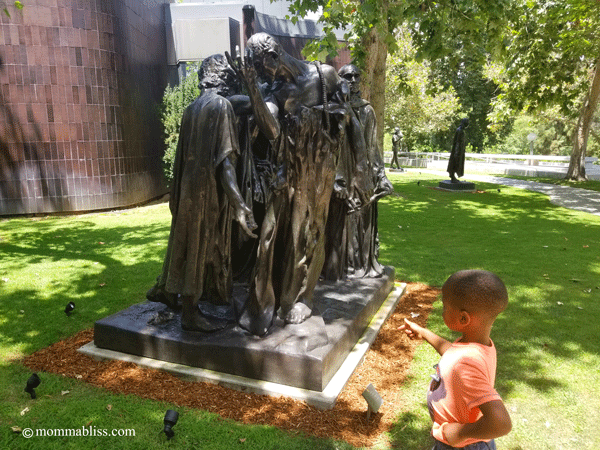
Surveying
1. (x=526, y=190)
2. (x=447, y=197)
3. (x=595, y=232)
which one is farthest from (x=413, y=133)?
(x=595, y=232)

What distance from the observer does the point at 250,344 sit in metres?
3.89

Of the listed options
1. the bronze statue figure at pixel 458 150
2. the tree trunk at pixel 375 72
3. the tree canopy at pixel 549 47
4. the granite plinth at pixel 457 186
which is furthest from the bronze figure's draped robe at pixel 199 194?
the bronze statue figure at pixel 458 150

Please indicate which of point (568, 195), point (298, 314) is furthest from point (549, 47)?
point (298, 314)

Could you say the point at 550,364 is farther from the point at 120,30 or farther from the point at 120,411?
the point at 120,30

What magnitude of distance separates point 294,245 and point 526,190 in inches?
724

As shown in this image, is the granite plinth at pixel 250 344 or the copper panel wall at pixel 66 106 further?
the copper panel wall at pixel 66 106

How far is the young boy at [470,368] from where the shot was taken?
182 cm

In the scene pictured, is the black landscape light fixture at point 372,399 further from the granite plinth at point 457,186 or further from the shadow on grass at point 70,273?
the granite plinth at point 457,186

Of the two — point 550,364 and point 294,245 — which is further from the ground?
point 294,245

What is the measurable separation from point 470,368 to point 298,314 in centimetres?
253

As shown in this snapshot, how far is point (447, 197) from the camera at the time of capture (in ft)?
56.9

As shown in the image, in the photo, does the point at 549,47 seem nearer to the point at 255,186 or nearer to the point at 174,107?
the point at 174,107

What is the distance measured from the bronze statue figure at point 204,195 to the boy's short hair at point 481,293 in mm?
2059

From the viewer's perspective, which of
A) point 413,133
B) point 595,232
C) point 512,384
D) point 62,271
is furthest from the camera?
point 413,133
